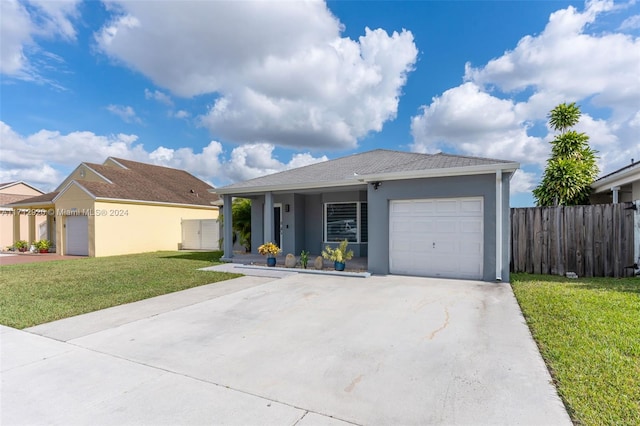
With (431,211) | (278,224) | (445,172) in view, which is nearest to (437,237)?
(431,211)

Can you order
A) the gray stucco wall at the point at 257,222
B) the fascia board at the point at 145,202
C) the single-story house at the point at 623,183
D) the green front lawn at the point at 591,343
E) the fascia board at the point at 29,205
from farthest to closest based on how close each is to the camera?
the fascia board at the point at 29,205 < the fascia board at the point at 145,202 < the gray stucco wall at the point at 257,222 < the single-story house at the point at 623,183 < the green front lawn at the point at 591,343

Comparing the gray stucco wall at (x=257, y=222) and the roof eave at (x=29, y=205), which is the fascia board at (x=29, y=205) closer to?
the roof eave at (x=29, y=205)

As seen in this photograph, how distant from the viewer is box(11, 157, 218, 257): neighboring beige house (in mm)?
17906

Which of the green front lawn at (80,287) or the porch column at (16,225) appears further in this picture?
the porch column at (16,225)

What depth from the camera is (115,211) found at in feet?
60.7

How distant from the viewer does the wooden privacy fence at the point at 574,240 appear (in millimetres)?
8898

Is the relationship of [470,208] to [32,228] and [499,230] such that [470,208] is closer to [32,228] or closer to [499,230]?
[499,230]

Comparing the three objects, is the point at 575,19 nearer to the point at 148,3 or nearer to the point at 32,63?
the point at 148,3

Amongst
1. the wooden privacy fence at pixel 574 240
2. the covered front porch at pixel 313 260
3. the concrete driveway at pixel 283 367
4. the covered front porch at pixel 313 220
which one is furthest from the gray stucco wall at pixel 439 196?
the covered front porch at pixel 313 220

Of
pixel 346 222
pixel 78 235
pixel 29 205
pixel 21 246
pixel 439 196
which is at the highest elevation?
pixel 29 205

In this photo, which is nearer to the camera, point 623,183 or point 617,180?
point 623,183

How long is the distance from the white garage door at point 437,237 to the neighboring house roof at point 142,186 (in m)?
12.9

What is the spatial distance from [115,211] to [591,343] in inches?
837

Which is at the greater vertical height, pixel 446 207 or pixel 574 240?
pixel 446 207
